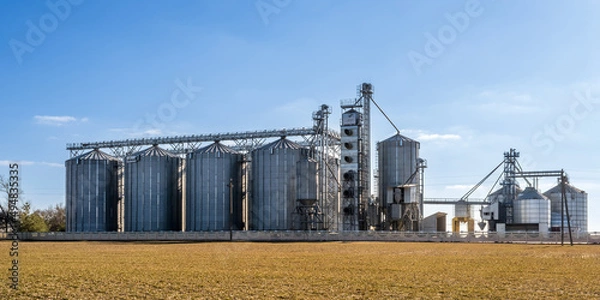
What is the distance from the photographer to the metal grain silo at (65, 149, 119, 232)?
112m

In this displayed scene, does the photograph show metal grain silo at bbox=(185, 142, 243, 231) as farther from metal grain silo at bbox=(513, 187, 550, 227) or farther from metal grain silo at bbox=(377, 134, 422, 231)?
metal grain silo at bbox=(513, 187, 550, 227)

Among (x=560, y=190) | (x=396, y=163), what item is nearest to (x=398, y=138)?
(x=396, y=163)

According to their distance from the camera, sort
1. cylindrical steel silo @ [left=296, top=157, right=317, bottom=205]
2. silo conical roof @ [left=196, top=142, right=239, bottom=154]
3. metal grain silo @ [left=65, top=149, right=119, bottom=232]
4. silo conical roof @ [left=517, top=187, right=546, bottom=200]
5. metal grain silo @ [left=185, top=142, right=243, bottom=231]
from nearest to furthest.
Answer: cylindrical steel silo @ [left=296, top=157, right=317, bottom=205]
metal grain silo @ [left=185, top=142, right=243, bottom=231]
silo conical roof @ [left=517, top=187, right=546, bottom=200]
silo conical roof @ [left=196, top=142, right=239, bottom=154]
metal grain silo @ [left=65, top=149, right=119, bottom=232]

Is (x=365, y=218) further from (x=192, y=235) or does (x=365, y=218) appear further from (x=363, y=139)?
(x=192, y=235)

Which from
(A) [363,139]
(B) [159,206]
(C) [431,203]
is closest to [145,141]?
(B) [159,206]

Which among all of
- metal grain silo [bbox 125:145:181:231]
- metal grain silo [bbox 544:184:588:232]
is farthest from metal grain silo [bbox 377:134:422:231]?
metal grain silo [bbox 125:145:181:231]

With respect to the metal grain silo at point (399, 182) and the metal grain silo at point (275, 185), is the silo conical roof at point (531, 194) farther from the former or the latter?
the metal grain silo at point (275, 185)

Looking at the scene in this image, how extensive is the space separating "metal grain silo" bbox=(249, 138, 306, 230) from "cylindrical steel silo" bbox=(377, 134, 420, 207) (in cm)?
1223

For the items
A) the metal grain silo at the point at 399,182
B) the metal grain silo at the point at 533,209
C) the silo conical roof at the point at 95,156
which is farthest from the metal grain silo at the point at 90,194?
the metal grain silo at the point at 533,209

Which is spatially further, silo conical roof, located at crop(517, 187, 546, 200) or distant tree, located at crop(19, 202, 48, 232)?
distant tree, located at crop(19, 202, 48, 232)

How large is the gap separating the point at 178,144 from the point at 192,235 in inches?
1074

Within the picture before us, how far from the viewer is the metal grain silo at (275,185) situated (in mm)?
99938

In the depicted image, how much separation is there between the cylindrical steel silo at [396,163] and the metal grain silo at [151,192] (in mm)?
34332

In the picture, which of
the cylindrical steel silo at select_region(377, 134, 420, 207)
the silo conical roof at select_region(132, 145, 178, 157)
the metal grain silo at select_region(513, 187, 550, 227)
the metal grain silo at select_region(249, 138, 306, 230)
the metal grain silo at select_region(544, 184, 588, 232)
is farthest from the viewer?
the metal grain silo at select_region(544, 184, 588, 232)
